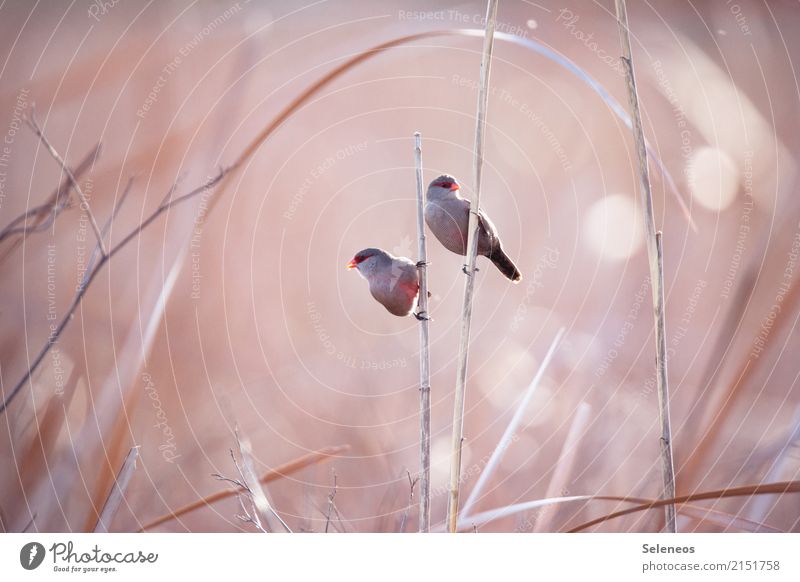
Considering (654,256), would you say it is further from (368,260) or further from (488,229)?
(368,260)

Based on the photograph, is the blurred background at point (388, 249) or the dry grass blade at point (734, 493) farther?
the blurred background at point (388, 249)

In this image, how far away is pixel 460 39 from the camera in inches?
46.4

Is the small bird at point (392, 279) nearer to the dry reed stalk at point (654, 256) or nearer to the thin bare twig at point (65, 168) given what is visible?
the dry reed stalk at point (654, 256)

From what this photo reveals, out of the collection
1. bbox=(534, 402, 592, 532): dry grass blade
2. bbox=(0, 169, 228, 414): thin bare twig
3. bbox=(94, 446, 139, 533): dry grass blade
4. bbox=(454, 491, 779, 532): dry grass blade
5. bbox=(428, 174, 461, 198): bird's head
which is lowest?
bbox=(94, 446, 139, 533): dry grass blade

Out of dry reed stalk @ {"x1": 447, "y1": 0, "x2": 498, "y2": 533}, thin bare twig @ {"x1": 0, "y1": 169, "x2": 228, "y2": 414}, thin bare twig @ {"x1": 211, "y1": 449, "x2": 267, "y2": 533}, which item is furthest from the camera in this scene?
thin bare twig @ {"x1": 0, "y1": 169, "x2": 228, "y2": 414}

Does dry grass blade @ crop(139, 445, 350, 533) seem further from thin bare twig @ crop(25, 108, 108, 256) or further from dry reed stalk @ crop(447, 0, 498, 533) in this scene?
thin bare twig @ crop(25, 108, 108, 256)

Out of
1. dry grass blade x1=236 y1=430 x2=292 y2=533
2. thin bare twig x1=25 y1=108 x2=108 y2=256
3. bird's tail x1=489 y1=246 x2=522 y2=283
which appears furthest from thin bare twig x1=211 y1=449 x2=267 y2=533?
bird's tail x1=489 y1=246 x2=522 y2=283

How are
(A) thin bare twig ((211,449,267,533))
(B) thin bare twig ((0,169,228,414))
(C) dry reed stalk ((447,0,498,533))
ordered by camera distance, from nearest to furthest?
(C) dry reed stalk ((447,0,498,533))
(A) thin bare twig ((211,449,267,533))
(B) thin bare twig ((0,169,228,414))

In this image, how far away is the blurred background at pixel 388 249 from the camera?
112cm

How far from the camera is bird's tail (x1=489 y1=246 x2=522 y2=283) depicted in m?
1.07

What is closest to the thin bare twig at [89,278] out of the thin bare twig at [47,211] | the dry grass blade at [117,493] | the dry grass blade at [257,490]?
the thin bare twig at [47,211]

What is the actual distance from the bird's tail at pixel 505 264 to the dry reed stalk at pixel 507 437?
172 millimetres

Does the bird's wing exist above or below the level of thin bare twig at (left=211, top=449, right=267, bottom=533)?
above
